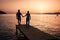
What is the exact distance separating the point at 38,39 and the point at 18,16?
13.1 metres

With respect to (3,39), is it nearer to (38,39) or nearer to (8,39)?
(8,39)

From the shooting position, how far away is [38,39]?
19.0 meters

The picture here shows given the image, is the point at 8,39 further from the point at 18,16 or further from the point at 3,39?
the point at 18,16

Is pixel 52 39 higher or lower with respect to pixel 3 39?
higher

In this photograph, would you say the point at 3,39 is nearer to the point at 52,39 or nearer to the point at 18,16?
the point at 18,16

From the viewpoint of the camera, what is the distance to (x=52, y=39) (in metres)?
18.9

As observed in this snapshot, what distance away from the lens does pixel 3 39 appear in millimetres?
31828

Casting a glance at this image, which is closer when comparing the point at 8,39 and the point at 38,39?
the point at 38,39

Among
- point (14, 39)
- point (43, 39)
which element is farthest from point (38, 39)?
point (14, 39)

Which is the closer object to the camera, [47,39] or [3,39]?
[47,39]

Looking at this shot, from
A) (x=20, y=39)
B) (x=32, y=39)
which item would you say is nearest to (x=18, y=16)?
(x=20, y=39)

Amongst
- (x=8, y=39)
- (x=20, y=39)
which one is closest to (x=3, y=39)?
(x=8, y=39)

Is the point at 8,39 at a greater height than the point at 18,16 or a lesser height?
lesser

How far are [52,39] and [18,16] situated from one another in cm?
1347
